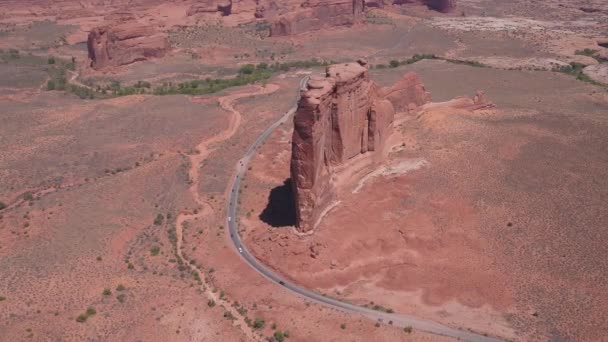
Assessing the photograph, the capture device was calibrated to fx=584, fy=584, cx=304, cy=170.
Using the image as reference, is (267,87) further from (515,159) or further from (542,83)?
(515,159)

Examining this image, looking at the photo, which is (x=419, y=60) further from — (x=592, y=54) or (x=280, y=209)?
(x=280, y=209)

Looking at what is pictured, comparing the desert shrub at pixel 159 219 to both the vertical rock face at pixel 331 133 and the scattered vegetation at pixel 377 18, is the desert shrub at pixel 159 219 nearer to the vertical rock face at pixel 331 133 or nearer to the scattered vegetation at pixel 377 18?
the vertical rock face at pixel 331 133

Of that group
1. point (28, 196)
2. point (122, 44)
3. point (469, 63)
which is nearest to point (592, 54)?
point (469, 63)

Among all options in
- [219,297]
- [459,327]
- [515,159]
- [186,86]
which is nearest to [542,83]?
[515,159]

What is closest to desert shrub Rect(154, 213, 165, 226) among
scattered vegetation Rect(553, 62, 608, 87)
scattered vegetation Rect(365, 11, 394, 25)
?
scattered vegetation Rect(553, 62, 608, 87)

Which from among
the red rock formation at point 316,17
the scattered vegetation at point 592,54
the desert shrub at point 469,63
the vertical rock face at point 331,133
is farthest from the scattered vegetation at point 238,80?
the scattered vegetation at point 592,54
